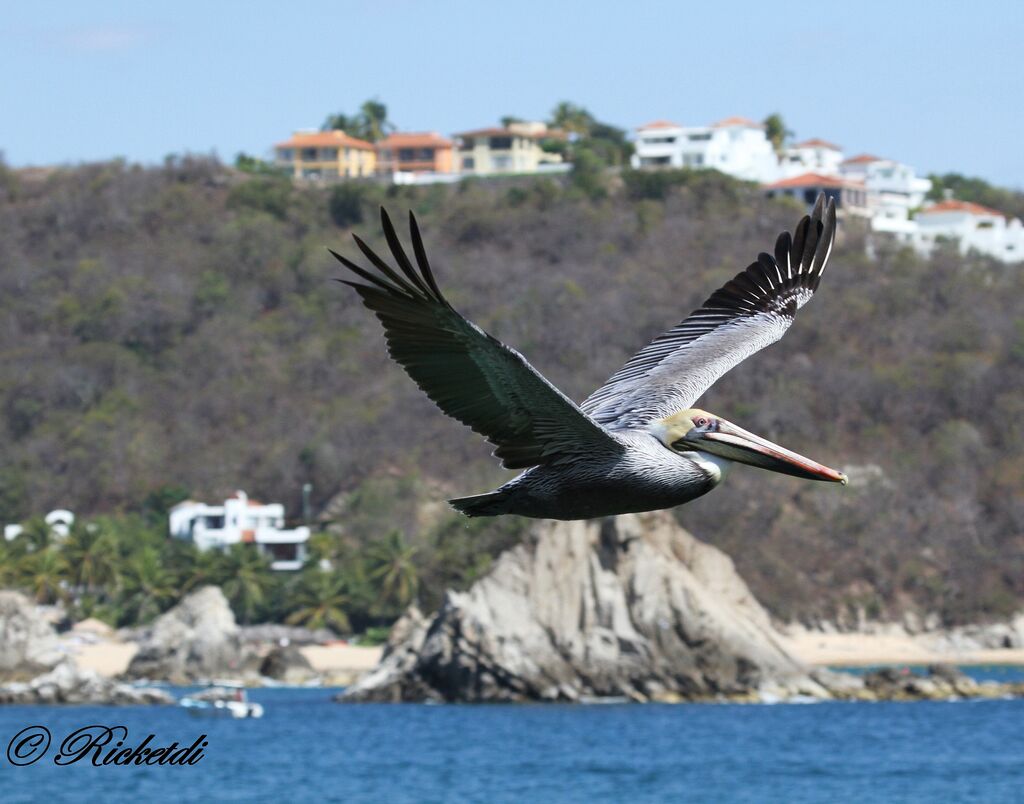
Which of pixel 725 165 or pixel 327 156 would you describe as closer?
pixel 725 165

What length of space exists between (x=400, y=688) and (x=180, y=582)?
2207 centimetres

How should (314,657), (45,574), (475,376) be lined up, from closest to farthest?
1. (475,376)
2. (314,657)
3. (45,574)

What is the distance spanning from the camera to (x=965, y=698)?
6756 centimetres

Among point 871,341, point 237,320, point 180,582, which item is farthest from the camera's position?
point 237,320

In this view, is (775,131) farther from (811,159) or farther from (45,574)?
(45,574)

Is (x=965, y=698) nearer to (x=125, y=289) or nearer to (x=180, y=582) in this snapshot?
(x=180, y=582)

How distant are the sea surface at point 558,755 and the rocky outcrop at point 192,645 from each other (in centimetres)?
870

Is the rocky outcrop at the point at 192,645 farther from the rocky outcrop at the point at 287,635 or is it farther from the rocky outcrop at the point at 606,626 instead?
the rocky outcrop at the point at 606,626

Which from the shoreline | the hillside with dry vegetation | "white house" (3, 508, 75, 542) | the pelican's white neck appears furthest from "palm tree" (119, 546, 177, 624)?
the pelican's white neck

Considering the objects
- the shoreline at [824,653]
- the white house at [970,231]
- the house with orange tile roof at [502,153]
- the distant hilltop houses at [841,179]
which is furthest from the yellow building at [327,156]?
the shoreline at [824,653]

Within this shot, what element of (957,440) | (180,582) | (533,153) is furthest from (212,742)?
(533,153)

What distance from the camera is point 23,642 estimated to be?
70.8m

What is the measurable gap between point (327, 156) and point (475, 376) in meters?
141

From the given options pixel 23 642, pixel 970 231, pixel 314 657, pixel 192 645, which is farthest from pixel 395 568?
pixel 970 231
